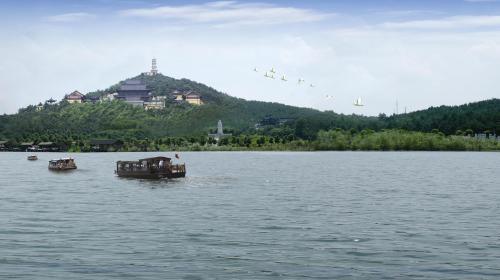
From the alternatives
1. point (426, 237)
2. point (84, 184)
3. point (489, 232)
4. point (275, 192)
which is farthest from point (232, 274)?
point (84, 184)

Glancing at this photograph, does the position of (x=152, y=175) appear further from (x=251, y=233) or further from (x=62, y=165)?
(x=251, y=233)

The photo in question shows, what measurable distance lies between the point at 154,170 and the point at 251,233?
58346mm

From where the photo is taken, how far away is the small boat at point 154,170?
102 meters

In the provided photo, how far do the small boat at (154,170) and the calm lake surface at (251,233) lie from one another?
20.0 meters

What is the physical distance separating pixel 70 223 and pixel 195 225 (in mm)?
8697

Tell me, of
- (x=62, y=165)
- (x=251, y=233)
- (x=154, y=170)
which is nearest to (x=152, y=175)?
(x=154, y=170)

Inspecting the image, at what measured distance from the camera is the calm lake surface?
114 ft

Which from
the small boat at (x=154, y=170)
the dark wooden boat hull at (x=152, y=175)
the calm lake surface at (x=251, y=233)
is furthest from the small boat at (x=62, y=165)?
the calm lake surface at (x=251, y=233)

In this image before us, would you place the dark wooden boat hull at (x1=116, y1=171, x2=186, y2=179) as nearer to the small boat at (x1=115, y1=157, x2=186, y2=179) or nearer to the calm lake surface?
the small boat at (x1=115, y1=157, x2=186, y2=179)

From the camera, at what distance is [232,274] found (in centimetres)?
3359

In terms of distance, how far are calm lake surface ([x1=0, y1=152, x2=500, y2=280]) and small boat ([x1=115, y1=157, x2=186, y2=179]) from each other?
65.5 feet

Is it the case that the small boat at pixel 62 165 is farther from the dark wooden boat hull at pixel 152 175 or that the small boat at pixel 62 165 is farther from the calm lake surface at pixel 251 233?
the calm lake surface at pixel 251 233

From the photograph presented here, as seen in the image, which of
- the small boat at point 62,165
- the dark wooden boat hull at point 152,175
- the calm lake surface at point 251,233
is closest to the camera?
the calm lake surface at point 251,233

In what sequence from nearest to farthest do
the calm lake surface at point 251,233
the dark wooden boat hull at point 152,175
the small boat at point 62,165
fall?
the calm lake surface at point 251,233, the dark wooden boat hull at point 152,175, the small boat at point 62,165
